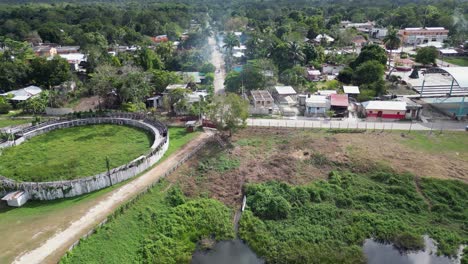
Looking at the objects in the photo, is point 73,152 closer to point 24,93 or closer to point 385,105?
point 24,93

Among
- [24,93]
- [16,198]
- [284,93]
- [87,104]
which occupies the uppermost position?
[284,93]

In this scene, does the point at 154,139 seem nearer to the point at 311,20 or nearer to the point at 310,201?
the point at 310,201

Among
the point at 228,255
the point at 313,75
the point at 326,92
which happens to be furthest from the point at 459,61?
the point at 228,255

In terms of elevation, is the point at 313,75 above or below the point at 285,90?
above

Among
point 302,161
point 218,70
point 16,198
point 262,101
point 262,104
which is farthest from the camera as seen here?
point 218,70

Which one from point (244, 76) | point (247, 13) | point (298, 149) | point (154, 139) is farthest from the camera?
point (247, 13)

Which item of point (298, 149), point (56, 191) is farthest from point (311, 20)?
point (56, 191)
